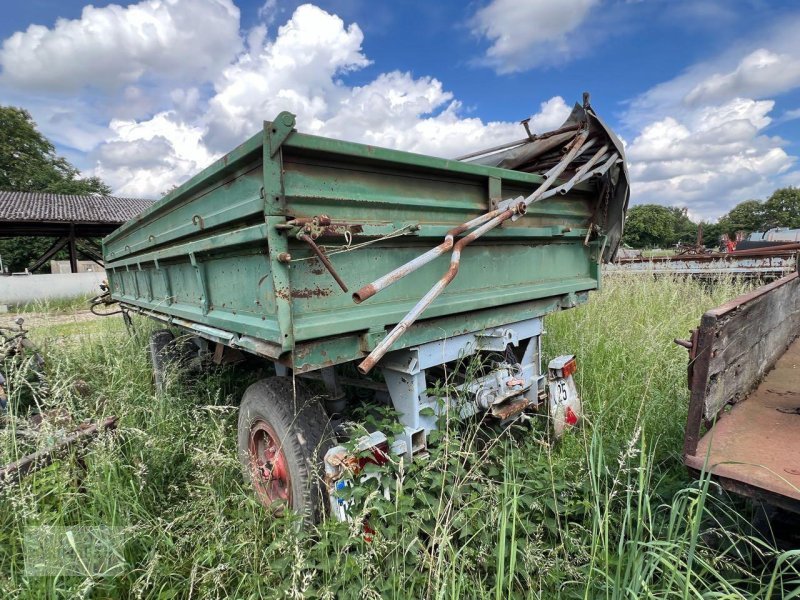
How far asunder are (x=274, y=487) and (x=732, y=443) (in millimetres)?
2152

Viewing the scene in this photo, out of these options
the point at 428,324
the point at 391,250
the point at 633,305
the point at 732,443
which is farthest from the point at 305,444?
the point at 633,305

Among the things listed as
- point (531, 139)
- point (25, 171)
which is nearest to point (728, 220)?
point (531, 139)

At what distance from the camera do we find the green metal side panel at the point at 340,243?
5.64ft

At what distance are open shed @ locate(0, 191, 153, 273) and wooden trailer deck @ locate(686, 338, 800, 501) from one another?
1699cm

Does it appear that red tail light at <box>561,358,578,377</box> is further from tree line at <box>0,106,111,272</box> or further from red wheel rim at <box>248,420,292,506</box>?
tree line at <box>0,106,111,272</box>

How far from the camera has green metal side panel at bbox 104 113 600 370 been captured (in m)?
1.72

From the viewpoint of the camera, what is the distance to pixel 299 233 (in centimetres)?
166

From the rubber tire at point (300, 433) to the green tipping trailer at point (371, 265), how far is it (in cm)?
→ 1

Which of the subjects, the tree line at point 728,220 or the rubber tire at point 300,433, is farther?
the tree line at point 728,220

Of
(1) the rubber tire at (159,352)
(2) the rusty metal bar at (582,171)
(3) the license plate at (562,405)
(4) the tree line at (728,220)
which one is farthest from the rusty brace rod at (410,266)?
(4) the tree line at (728,220)

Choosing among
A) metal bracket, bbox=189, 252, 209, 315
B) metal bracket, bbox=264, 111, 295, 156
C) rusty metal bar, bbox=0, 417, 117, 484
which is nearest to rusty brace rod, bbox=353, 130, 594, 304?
metal bracket, bbox=264, 111, 295, 156

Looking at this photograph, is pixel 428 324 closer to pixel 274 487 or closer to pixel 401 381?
pixel 401 381

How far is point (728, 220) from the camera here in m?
72.6

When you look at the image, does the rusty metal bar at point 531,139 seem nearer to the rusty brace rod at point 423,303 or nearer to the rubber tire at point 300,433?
the rusty brace rod at point 423,303
